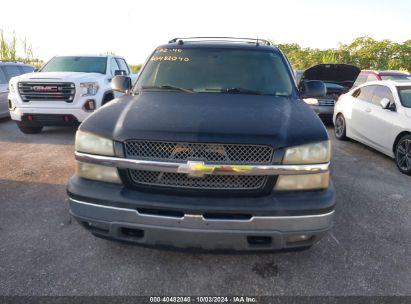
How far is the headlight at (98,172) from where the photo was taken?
2.35 m

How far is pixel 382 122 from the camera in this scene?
580cm

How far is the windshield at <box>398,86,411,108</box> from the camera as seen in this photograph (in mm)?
5512

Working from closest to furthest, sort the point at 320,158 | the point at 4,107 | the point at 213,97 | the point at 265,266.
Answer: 1. the point at 320,158
2. the point at 265,266
3. the point at 213,97
4. the point at 4,107

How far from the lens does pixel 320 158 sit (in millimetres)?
2291

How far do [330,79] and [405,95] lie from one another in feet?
11.5

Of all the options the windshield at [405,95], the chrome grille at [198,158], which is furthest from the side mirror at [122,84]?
the windshield at [405,95]

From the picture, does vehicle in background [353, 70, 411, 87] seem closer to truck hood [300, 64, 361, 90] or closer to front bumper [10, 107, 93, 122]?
truck hood [300, 64, 361, 90]

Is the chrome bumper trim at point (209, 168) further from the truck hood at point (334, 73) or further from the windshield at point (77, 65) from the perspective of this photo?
the truck hood at point (334, 73)

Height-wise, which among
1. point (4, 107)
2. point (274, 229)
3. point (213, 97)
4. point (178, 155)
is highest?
point (213, 97)

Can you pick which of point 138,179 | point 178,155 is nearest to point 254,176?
point 178,155

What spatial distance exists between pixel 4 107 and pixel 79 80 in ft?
11.2

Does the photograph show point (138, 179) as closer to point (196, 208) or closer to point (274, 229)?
point (196, 208)

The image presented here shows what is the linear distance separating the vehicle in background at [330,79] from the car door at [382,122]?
214 cm

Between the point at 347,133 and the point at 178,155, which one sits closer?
the point at 178,155
